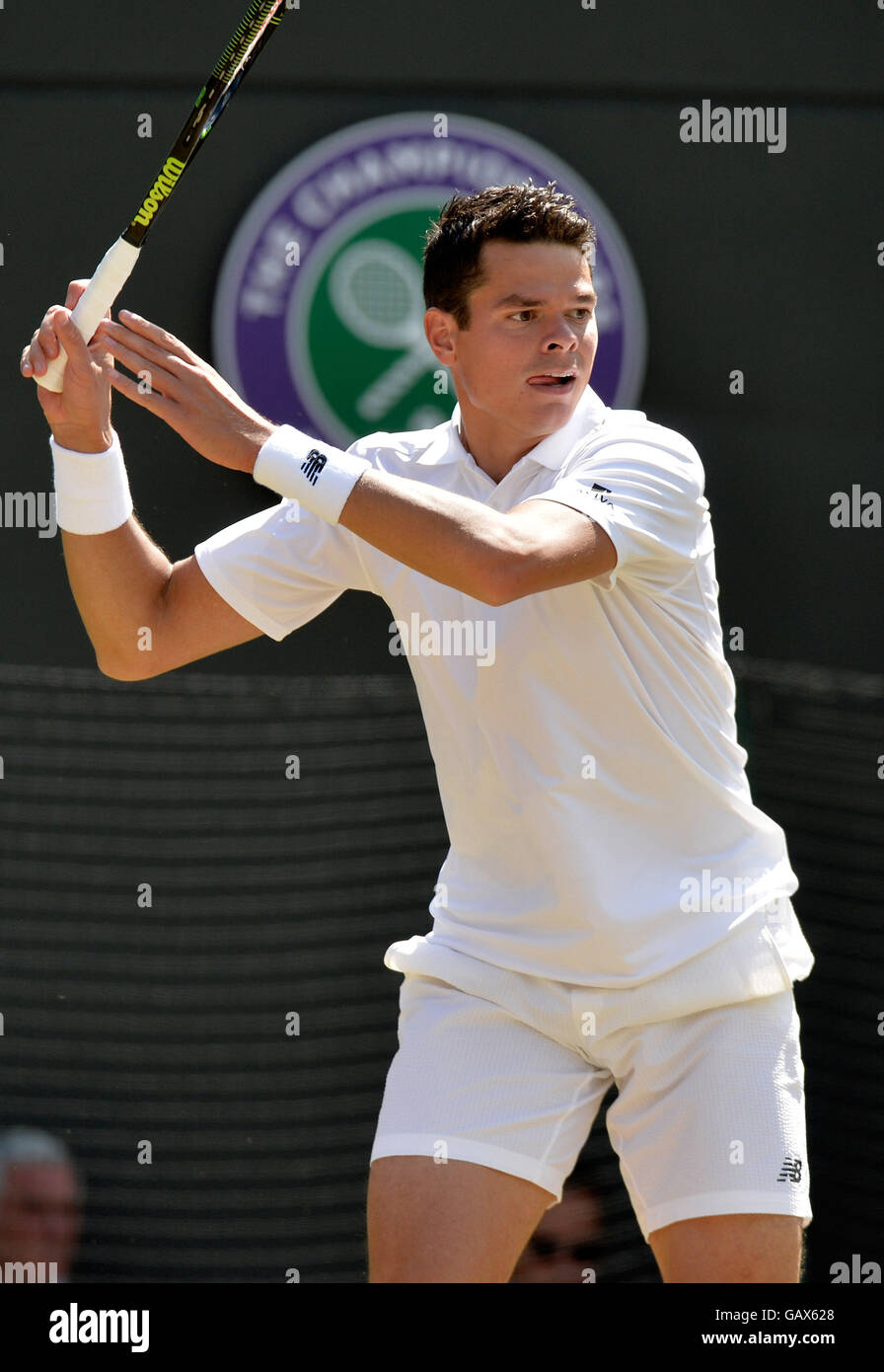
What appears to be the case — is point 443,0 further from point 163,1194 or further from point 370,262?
point 163,1194

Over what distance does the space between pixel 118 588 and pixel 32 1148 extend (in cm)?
177

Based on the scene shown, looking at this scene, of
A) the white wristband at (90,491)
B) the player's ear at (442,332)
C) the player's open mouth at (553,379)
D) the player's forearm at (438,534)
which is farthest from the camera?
the player's ear at (442,332)

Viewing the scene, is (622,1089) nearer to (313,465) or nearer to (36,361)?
(313,465)

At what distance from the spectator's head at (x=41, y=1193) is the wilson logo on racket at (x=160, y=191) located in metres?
2.26

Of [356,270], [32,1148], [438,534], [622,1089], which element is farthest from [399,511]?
[32,1148]

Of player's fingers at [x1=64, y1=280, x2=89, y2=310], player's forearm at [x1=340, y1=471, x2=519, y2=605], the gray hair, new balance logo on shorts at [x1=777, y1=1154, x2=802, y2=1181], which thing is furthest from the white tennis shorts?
the gray hair

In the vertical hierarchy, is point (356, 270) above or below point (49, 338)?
above

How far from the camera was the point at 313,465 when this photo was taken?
2186 mm

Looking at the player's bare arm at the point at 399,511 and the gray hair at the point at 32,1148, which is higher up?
the player's bare arm at the point at 399,511

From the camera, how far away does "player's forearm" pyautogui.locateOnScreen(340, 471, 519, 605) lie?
2.16m

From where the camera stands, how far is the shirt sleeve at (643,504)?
230 centimetres

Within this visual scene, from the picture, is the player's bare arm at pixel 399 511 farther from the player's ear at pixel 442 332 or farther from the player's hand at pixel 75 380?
the player's ear at pixel 442 332

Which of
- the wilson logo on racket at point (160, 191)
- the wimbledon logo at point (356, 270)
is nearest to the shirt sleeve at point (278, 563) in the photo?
the wilson logo on racket at point (160, 191)

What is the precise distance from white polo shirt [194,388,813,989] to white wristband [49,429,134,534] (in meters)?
0.46
